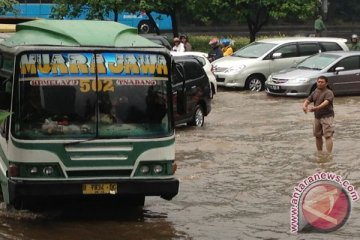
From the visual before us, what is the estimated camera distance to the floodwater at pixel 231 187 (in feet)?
33.9

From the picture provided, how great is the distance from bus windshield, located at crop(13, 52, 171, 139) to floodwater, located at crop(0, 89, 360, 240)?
128 cm

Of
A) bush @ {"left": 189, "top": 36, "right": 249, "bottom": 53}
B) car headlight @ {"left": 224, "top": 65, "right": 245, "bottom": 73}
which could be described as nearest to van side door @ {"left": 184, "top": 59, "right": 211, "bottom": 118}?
car headlight @ {"left": 224, "top": 65, "right": 245, "bottom": 73}

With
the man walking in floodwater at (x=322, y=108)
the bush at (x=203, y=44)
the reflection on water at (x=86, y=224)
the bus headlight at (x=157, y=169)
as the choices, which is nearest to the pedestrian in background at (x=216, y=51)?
the bush at (x=203, y=44)

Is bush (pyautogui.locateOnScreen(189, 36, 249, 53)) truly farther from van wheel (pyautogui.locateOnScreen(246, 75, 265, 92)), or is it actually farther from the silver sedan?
the silver sedan

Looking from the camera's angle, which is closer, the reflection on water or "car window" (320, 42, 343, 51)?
the reflection on water

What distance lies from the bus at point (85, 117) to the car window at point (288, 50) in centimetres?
1789

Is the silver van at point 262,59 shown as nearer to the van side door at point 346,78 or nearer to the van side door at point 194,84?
the van side door at point 346,78

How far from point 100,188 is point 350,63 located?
57.1ft

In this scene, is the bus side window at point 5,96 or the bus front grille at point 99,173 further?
the bus front grille at point 99,173

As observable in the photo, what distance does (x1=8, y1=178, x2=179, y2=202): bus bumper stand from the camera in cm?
972

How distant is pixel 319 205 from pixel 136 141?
7.77 ft

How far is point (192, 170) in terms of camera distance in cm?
1496

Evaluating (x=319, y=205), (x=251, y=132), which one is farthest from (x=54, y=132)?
(x=251, y=132)

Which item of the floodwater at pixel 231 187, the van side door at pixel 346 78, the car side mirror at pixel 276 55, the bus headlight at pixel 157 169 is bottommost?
the floodwater at pixel 231 187
